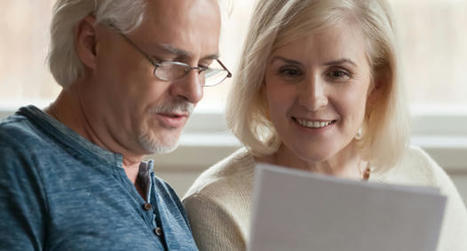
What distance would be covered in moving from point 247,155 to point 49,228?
0.73m

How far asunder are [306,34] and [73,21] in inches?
21.3

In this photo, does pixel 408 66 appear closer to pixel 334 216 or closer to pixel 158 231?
pixel 158 231

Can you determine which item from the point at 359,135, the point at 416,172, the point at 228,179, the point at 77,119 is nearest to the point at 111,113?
the point at 77,119

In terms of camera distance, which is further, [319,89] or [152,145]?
[319,89]

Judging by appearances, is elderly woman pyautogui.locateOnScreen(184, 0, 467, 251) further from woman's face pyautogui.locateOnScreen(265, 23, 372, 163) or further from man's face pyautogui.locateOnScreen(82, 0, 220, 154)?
man's face pyautogui.locateOnScreen(82, 0, 220, 154)

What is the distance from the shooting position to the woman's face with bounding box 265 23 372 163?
5.48 feet

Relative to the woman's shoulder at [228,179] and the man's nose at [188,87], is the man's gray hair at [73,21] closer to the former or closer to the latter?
the man's nose at [188,87]

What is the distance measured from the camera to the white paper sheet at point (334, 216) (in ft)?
3.42

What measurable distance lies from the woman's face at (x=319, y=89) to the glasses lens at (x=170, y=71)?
322 millimetres

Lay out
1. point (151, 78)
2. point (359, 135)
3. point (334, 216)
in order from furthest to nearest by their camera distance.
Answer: point (359, 135) → point (151, 78) → point (334, 216)

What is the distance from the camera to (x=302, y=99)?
1.68m

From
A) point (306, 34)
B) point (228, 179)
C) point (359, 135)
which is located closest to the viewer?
point (306, 34)

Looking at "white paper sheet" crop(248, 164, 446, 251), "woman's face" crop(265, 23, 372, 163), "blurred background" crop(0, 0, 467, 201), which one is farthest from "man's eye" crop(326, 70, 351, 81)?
"blurred background" crop(0, 0, 467, 201)

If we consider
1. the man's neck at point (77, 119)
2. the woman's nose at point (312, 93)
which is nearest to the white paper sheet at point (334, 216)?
the man's neck at point (77, 119)
